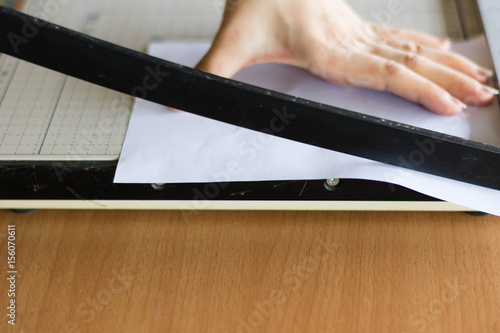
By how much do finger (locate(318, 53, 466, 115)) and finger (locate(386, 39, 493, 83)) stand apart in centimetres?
5

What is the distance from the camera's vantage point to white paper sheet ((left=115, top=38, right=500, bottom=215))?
0.41 meters

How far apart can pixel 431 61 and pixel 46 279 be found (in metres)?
0.42

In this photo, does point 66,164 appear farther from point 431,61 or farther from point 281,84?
point 431,61

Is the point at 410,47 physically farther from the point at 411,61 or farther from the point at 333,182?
the point at 333,182

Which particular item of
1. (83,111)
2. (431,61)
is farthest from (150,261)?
(431,61)

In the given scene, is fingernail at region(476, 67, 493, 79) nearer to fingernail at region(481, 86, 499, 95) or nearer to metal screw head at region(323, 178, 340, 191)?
fingernail at region(481, 86, 499, 95)

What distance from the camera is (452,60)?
505 millimetres

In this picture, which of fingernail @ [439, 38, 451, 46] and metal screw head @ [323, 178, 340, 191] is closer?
metal screw head @ [323, 178, 340, 191]

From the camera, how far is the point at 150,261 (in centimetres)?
42

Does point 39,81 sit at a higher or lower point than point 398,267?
higher

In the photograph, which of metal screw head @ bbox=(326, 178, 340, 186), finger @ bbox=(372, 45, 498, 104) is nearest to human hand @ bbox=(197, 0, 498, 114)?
finger @ bbox=(372, 45, 498, 104)

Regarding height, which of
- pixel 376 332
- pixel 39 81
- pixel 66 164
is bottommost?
pixel 376 332

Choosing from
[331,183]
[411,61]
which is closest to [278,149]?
[331,183]

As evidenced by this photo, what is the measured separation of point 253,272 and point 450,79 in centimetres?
27
